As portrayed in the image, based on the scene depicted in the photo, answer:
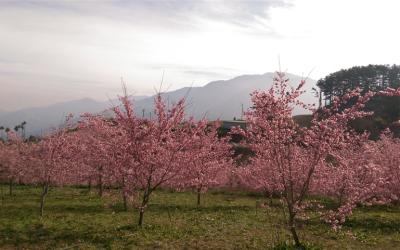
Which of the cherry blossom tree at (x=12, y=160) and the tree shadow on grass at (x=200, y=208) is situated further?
the cherry blossom tree at (x=12, y=160)

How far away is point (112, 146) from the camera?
24234 mm

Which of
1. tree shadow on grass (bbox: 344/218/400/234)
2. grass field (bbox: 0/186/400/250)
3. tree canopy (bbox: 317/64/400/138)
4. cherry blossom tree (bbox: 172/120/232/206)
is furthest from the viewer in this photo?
tree canopy (bbox: 317/64/400/138)

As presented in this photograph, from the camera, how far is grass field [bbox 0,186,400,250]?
19.2m

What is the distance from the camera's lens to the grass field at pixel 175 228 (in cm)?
1920

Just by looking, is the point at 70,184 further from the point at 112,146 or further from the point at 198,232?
the point at 198,232

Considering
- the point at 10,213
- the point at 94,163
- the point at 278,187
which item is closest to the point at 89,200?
the point at 94,163

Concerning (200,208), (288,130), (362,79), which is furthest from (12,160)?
(362,79)

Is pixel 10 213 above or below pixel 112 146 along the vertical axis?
below

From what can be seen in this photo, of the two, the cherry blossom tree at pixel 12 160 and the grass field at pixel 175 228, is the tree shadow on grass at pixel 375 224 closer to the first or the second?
the grass field at pixel 175 228

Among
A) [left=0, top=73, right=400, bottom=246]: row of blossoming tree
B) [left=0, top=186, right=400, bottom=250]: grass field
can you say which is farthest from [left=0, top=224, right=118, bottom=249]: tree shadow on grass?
[left=0, top=73, right=400, bottom=246]: row of blossoming tree

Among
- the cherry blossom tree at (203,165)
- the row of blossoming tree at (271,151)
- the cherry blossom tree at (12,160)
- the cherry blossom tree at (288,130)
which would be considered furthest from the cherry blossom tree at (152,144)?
the cherry blossom tree at (12,160)

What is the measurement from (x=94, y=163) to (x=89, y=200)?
3870 millimetres

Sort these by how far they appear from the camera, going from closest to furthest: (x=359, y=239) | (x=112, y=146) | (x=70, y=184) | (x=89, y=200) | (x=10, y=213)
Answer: (x=359, y=239) → (x=112, y=146) → (x=10, y=213) → (x=89, y=200) → (x=70, y=184)

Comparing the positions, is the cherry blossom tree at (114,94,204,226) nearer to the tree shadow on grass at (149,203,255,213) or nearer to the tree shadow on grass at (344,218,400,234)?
the tree shadow on grass at (149,203,255,213)
